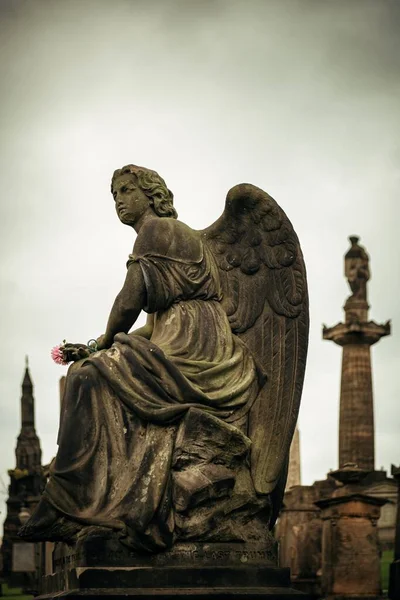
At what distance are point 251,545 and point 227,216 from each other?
2573mm

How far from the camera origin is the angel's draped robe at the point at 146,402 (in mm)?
11648

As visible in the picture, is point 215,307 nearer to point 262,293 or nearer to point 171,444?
point 262,293

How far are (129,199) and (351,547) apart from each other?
10.8 m

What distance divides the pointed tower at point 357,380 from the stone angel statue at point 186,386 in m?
37.1

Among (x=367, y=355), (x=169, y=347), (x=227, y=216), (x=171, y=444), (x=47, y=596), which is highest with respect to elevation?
(x=367, y=355)

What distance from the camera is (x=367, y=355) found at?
166ft

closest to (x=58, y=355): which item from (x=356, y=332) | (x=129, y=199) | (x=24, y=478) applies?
(x=129, y=199)

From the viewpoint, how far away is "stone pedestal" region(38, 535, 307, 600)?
11422 mm

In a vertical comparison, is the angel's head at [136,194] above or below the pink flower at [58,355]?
above

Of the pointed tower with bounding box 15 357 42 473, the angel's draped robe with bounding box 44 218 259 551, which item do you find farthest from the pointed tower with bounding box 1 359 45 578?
the angel's draped robe with bounding box 44 218 259 551

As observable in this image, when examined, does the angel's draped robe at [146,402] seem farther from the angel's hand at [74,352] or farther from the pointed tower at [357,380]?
the pointed tower at [357,380]

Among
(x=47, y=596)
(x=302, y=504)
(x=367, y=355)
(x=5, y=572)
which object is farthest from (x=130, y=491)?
(x=367, y=355)

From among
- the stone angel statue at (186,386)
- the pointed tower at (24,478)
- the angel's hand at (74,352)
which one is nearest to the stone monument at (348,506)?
the pointed tower at (24,478)

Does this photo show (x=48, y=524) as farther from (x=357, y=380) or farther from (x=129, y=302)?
(x=357, y=380)
